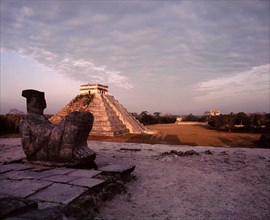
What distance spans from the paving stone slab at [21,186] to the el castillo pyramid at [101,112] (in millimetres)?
17572

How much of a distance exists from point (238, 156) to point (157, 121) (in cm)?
4031

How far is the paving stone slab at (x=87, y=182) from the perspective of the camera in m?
4.39

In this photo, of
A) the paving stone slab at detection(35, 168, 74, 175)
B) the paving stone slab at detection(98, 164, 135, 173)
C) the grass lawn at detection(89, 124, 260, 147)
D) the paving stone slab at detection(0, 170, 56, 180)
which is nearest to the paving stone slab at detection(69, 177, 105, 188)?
the paving stone slab at detection(35, 168, 74, 175)

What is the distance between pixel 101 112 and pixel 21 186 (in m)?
21.8

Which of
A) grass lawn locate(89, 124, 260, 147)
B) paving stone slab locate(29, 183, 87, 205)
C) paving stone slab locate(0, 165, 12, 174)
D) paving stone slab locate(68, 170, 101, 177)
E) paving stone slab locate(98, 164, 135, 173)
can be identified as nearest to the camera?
paving stone slab locate(29, 183, 87, 205)

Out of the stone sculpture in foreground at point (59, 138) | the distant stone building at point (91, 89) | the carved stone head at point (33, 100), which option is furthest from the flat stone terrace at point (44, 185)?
the distant stone building at point (91, 89)

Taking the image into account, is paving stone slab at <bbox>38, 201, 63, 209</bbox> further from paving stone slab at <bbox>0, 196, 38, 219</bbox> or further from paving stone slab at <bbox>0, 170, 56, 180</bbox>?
paving stone slab at <bbox>0, 170, 56, 180</bbox>

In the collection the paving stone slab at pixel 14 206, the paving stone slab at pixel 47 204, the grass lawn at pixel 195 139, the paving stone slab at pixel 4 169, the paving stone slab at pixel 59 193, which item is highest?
the paving stone slab at pixel 14 206

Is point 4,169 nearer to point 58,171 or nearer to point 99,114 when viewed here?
point 58,171

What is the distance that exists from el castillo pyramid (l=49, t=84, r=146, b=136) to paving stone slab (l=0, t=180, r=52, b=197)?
57.7 ft

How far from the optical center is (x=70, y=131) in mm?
5801

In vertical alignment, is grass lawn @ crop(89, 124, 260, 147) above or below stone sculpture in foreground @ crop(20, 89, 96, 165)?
below

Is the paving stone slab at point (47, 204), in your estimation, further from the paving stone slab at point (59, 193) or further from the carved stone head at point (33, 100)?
the carved stone head at point (33, 100)

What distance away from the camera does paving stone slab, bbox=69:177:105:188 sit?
439cm
